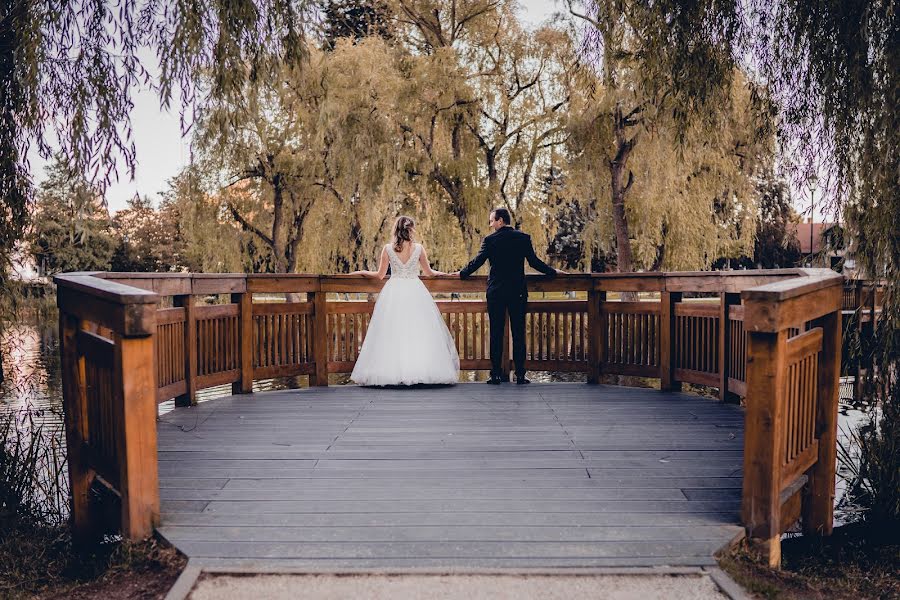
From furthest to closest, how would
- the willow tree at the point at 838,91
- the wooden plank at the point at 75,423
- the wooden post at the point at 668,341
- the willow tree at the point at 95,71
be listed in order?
the wooden post at the point at 668,341
the willow tree at the point at 95,71
the willow tree at the point at 838,91
the wooden plank at the point at 75,423

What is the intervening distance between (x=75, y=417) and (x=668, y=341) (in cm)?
496

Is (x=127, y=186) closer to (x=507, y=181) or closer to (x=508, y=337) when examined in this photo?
(x=508, y=337)

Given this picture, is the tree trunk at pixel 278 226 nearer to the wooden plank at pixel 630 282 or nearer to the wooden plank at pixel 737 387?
the wooden plank at pixel 630 282

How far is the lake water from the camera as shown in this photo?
206 inches

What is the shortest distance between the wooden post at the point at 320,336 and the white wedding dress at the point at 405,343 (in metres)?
0.41

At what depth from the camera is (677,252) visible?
1780cm

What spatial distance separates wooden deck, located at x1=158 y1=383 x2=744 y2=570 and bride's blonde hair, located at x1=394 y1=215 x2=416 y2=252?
1736mm

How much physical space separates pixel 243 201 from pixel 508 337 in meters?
14.2

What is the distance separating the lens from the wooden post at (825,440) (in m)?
4.03

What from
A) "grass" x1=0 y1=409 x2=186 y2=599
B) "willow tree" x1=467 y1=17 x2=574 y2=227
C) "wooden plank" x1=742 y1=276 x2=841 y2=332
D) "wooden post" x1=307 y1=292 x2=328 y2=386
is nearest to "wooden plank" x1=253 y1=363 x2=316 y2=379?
"wooden post" x1=307 y1=292 x2=328 y2=386

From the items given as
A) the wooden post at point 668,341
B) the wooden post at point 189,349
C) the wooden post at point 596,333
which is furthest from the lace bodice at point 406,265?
the wooden post at point 668,341

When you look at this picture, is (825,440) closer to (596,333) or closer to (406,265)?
(596,333)

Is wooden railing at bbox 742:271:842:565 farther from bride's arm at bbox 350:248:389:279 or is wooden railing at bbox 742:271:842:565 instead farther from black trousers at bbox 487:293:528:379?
bride's arm at bbox 350:248:389:279

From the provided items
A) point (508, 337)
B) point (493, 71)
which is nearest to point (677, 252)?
point (493, 71)
